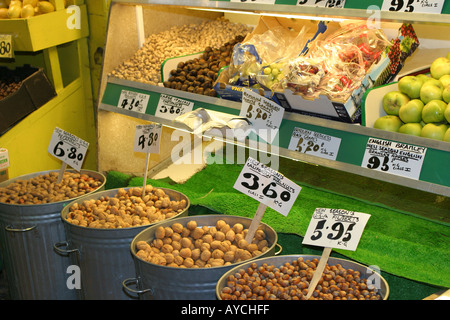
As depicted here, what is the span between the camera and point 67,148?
7.70 feet

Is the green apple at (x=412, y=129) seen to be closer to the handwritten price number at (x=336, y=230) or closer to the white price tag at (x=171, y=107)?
the handwritten price number at (x=336, y=230)

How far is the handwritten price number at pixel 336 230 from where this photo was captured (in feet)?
4.85

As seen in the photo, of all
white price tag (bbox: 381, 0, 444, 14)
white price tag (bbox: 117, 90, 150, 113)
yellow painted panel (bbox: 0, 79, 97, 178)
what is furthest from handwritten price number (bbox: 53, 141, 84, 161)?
white price tag (bbox: 381, 0, 444, 14)

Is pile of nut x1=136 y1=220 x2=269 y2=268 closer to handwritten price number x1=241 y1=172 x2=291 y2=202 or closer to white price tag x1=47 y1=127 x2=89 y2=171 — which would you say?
handwritten price number x1=241 y1=172 x2=291 y2=202

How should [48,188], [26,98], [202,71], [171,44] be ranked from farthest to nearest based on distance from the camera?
[26,98], [171,44], [48,188], [202,71]

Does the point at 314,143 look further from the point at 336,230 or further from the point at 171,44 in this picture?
the point at 171,44

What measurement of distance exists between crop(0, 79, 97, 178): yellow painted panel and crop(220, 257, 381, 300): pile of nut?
5.88ft

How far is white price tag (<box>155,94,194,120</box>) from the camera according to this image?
209cm

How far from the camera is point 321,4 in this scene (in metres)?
1.66

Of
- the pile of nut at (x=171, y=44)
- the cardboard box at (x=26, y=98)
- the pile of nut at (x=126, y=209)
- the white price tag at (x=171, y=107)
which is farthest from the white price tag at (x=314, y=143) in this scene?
the cardboard box at (x=26, y=98)

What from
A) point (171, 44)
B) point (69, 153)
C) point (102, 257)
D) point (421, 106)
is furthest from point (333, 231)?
point (171, 44)

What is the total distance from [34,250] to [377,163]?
1.59 m

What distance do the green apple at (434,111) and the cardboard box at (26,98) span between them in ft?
7.20
